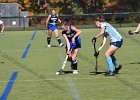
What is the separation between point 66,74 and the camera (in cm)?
1446

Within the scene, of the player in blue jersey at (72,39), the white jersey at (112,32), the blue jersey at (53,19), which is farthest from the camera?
the blue jersey at (53,19)

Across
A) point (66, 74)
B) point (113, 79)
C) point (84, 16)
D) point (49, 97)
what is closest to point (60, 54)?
point (66, 74)

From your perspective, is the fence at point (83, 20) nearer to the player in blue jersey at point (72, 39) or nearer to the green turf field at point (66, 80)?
the green turf field at point (66, 80)

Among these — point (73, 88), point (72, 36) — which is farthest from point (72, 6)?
point (73, 88)

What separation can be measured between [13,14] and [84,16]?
8357 millimetres

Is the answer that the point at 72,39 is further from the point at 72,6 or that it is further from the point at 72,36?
the point at 72,6

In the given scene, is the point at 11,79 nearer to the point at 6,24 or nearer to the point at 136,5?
the point at 6,24

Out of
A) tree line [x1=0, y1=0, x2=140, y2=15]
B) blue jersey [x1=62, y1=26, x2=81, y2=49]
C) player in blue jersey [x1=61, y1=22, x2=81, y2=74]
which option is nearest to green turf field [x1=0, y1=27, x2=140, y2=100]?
player in blue jersey [x1=61, y1=22, x2=81, y2=74]

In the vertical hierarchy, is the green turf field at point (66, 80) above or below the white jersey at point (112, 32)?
below

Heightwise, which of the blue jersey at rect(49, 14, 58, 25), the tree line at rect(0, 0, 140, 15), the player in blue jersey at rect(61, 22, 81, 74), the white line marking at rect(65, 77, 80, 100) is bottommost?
the tree line at rect(0, 0, 140, 15)

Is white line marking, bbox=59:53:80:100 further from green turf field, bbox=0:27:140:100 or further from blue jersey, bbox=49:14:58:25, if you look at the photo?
blue jersey, bbox=49:14:58:25

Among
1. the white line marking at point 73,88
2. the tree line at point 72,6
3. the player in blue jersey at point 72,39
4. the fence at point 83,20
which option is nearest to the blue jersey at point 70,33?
the player in blue jersey at point 72,39

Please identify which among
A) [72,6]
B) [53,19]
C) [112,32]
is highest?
[112,32]

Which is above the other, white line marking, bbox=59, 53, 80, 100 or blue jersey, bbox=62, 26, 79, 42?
blue jersey, bbox=62, 26, 79, 42
